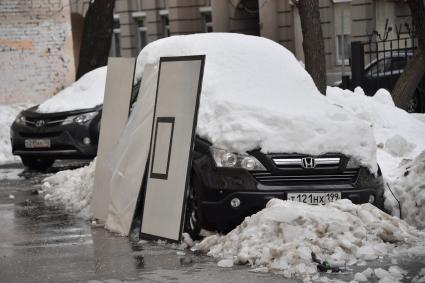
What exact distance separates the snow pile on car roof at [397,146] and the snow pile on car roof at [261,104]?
56 cm

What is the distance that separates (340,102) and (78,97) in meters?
4.41

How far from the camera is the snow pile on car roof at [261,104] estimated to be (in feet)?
30.8

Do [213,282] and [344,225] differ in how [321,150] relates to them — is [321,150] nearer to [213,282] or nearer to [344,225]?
[344,225]

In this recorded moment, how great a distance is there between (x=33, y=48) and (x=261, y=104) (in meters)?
15.9

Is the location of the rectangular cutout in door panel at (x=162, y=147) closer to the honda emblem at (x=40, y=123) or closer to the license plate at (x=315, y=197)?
the license plate at (x=315, y=197)

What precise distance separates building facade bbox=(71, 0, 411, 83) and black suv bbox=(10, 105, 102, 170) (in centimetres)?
1243

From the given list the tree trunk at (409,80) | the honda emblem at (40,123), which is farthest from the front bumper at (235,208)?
the honda emblem at (40,123)

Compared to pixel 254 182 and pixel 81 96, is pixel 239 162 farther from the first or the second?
pixel 81 96

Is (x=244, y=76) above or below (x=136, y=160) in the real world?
above

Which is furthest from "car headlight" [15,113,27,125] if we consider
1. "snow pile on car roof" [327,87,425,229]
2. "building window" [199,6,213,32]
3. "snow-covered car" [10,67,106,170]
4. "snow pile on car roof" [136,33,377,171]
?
"building window" [199,6,213,32]

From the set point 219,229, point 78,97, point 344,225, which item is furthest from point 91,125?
point 344,225

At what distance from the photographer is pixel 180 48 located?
35.0 ft

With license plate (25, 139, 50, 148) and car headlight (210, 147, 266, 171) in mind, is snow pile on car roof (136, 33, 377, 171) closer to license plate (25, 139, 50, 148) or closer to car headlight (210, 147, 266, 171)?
car headlight (210, 147, 266, 171)

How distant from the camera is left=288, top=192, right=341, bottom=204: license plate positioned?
9180mm
